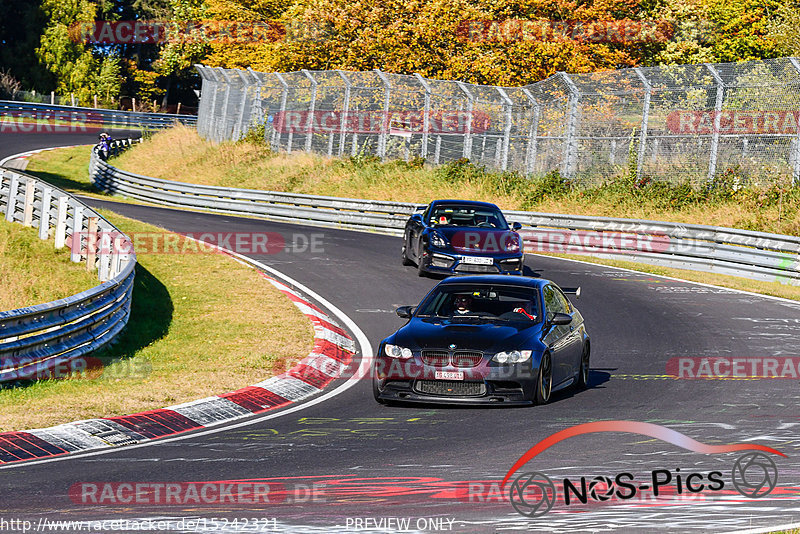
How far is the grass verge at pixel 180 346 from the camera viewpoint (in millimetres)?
11008

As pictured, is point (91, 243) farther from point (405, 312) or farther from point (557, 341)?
point (557, 341)

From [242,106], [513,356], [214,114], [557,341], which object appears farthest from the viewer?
[214,114]

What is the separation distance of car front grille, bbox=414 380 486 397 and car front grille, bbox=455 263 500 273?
902 cm

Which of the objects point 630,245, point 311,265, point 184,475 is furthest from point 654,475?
point 630,245

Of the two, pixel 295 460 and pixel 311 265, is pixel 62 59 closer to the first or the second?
pixel 311 265

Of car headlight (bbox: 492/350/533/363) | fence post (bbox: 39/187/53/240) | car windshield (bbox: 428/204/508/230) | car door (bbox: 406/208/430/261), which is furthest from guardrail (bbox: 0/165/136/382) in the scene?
car windshield (bbox: 428/204/508/230)

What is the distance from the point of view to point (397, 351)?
10.9 metres

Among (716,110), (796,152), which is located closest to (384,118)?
(716,110)

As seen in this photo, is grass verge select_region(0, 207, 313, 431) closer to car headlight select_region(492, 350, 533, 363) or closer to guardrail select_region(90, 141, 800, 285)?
car headlight select_region(492, 350, 533, 363)

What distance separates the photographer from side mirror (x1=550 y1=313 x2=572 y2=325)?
444 inches

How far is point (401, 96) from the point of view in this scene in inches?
1438

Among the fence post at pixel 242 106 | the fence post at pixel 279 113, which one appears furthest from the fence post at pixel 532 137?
the fence post at pixel 242 106

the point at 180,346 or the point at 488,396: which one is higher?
the point at 488,396

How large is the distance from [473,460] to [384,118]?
2993 centimetres
